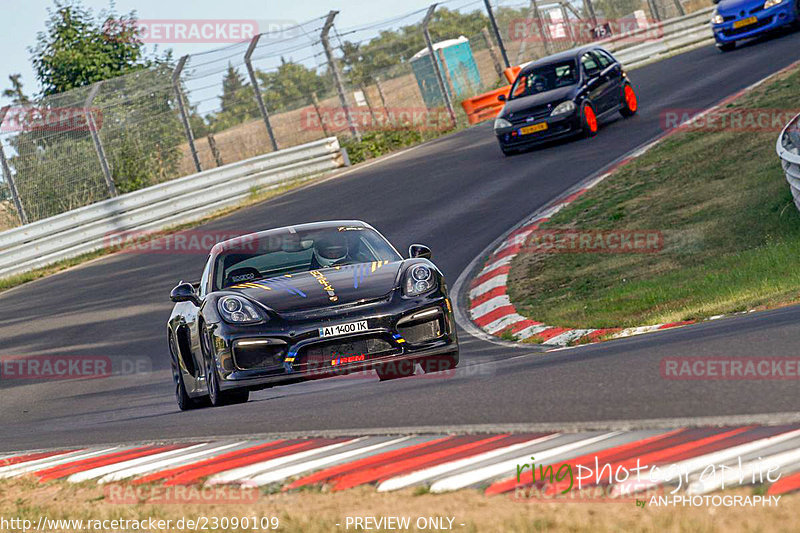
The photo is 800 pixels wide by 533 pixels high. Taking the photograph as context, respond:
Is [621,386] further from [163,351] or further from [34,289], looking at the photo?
[34,289]

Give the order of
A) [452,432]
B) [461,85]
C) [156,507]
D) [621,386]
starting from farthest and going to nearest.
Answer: [461,85] → [621,386] → [452,432] → [156,507]

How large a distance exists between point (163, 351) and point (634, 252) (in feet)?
18.4

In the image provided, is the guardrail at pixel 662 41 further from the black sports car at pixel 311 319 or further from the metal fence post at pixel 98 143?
the black sports car at pixel 311 319

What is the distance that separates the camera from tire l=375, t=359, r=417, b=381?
7.98 metres

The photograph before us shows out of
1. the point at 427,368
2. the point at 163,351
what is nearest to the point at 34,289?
the point at 163,351

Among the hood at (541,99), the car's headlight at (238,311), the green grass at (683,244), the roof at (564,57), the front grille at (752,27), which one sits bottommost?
the green grass at (683,244)

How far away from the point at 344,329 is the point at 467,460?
3.15 metres

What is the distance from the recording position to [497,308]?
1199cm

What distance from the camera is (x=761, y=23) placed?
27125 mm

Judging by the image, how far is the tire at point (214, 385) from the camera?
8.05 metres

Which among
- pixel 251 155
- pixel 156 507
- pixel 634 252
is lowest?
pixel 634 252

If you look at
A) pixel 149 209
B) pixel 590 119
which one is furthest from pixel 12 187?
pixel 590 119

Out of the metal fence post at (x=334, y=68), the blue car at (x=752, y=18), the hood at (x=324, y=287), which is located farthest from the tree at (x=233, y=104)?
the hood at (x=324, y=287)

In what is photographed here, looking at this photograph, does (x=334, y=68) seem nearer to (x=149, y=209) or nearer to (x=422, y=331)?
(x=149, y=209)
